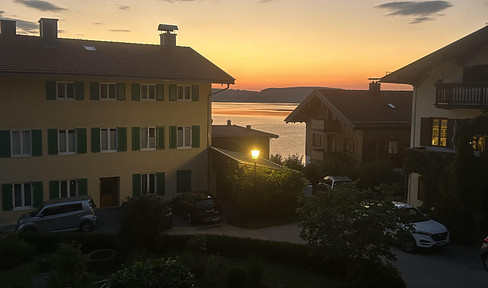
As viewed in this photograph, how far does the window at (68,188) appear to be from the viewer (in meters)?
26.6

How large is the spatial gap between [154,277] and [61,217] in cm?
1419

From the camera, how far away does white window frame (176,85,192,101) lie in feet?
95.9

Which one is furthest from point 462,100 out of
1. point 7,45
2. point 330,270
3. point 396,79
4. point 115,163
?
point 7,45

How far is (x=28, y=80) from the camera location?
25.0 meters

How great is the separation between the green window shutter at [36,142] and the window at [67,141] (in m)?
1.07

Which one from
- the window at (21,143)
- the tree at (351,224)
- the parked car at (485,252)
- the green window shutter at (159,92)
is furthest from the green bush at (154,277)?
the green window shutter at (159,92)

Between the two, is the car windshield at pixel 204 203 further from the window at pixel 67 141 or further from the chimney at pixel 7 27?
the chimney at pixel 7 27

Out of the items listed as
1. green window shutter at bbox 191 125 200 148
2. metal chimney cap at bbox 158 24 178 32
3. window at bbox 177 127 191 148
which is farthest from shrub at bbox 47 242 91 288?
metal chimney cap at bbox 158 24 178 32

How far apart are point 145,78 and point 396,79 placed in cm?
1497

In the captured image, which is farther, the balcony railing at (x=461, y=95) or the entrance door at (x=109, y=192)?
the entrance door at (x=109, y=192)

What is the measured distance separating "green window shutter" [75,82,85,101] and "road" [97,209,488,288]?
32.2 ft

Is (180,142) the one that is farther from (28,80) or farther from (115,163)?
(28,80)

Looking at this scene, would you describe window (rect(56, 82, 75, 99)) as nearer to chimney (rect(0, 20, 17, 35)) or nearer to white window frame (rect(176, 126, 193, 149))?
chimney (rect(0, 20, 17, 35))

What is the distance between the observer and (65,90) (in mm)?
26125
